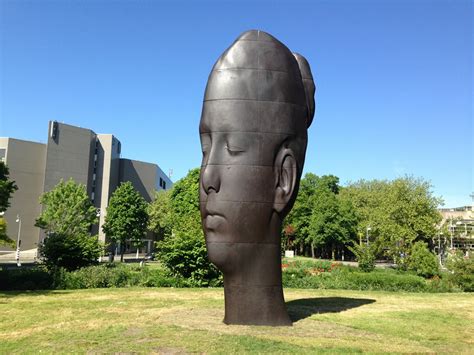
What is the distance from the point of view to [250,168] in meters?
11.1

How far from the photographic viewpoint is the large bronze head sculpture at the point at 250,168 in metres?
11.0

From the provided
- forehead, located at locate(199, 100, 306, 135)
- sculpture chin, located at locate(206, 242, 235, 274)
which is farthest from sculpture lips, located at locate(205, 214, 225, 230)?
forehead, located at locate(199, 100, 306, 135)

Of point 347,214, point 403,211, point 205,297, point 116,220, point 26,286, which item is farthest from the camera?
point 347,214

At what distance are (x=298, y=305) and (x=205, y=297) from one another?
443cm

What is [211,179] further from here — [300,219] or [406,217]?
[300,219]

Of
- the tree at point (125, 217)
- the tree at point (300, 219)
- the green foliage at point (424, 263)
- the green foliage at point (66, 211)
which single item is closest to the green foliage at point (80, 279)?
the green foliage at point (424, 263)

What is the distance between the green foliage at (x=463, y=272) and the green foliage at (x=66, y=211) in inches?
1331

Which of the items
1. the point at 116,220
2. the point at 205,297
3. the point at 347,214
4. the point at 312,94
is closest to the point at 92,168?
the point at 116,220

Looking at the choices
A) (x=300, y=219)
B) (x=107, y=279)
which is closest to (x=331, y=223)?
(x=300, y=219)

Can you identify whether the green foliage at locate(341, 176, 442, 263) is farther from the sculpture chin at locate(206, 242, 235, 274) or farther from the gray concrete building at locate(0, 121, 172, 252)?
the gray concrete building at locate(0, 121, 172, 252)

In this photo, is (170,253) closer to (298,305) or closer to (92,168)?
(298,305)

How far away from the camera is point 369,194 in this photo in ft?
223

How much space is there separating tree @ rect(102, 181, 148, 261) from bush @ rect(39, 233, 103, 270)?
26533mm

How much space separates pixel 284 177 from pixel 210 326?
14.5 feet
